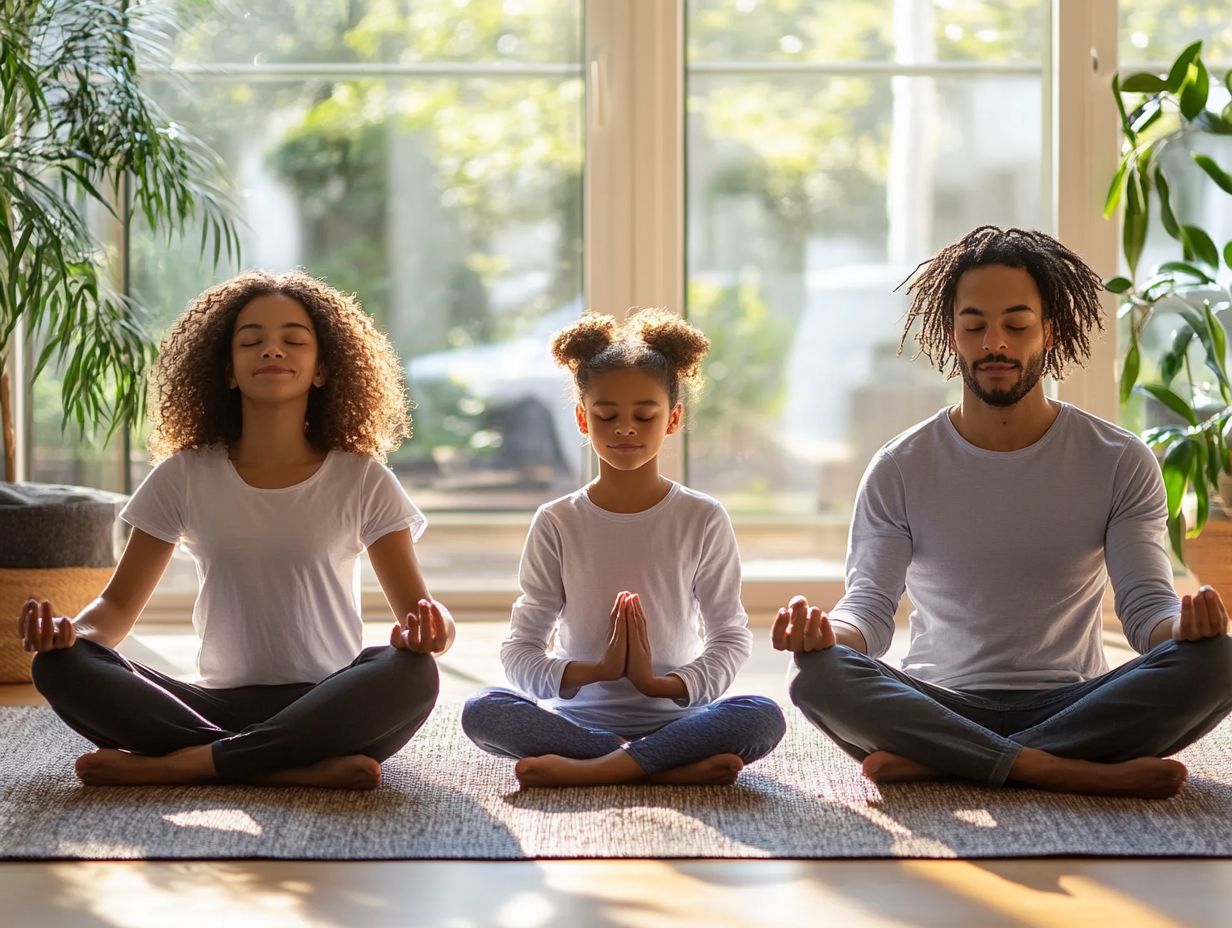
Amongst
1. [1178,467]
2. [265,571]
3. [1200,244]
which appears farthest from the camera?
[1200,244]

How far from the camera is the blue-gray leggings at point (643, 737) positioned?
1.95 metres

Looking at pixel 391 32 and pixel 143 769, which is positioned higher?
pixel 391 32

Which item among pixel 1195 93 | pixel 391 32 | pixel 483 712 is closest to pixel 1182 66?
pixel 1195 93

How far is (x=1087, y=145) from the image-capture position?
336 cm

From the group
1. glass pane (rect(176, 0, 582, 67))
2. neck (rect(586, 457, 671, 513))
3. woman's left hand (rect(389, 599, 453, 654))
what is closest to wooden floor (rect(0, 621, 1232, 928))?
woman's left hand (rect(389, 599, 453, 654))

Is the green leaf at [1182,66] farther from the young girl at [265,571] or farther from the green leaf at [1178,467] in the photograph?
the young girl at [265,571]

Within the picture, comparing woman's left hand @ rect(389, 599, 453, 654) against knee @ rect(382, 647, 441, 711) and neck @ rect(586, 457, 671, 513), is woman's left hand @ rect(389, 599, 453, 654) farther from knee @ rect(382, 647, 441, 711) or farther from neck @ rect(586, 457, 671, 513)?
neck @ rect(586, 457, 671, 513)

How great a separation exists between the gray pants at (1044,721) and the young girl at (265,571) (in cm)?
51

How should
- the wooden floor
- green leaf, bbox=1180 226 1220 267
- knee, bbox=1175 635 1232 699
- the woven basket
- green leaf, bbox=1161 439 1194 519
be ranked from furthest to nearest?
green leaf, bbox=1180 226 1220 267, green leaf, bbox=1161 439 1194 519, the woven basket, knee, bbox=1175 635 1232 699, the wooden floor

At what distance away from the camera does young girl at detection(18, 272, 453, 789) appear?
1932mm

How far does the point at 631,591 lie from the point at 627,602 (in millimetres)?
141

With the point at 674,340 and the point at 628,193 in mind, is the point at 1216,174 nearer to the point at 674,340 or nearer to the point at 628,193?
the point at 628,193

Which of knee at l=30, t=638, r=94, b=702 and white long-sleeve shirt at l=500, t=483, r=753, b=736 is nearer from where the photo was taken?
knee at l=30, t=638, r=94, b=702

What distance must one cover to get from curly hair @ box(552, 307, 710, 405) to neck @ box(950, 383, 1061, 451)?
40cm
